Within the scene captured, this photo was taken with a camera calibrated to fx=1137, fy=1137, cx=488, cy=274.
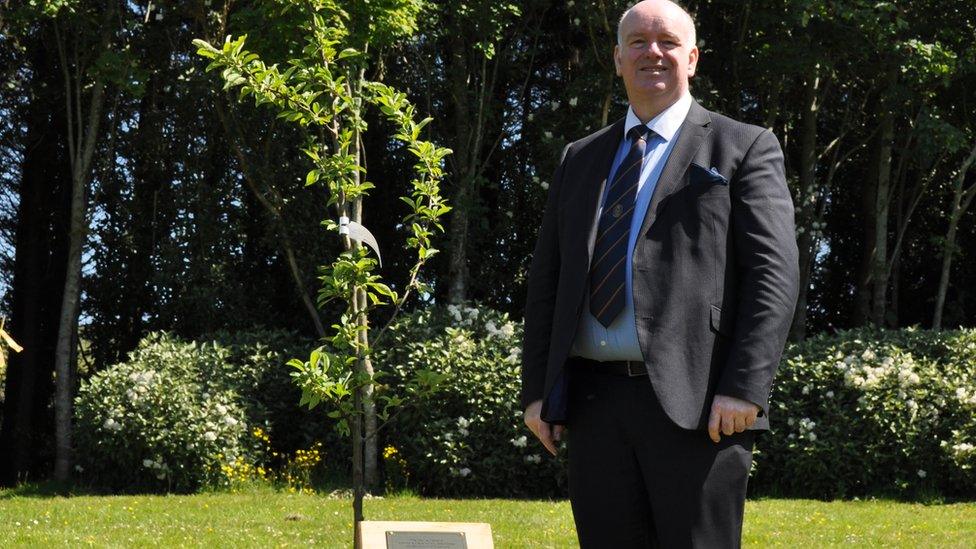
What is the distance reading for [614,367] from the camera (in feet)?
9.16

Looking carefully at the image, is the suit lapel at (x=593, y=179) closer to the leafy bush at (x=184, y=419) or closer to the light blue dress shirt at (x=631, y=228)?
the light blue dress shirt at (x=631, y=228)

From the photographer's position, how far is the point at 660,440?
265 cm

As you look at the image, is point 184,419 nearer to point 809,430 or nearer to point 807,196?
point 809,430

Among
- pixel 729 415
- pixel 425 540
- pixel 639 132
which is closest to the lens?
pixel 729 415

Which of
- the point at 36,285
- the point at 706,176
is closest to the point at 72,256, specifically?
the point at 36,285

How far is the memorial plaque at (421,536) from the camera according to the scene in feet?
11.4

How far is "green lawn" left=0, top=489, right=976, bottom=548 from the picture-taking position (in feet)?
21.7

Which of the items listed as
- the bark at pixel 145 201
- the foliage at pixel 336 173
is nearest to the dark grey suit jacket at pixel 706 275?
the foliage at pixel 336 173

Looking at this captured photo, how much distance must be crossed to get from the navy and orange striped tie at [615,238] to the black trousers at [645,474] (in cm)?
18

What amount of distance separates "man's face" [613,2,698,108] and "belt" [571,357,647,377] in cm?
67

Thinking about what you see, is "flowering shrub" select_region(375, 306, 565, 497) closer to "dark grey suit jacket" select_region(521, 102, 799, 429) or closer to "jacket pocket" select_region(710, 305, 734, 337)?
"dark grey suit jacket" select_region(521, 102, 799, 429)

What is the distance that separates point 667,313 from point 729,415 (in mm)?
277

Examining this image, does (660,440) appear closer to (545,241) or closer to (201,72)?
(545,241)

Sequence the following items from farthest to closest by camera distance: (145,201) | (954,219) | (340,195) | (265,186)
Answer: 1. (145,201)
2. (954,219)
3. (265,186)
4. (340,195)
